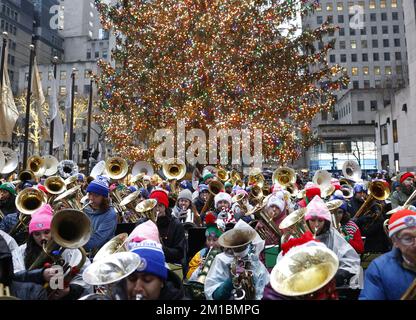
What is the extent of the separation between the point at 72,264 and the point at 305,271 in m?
2.36

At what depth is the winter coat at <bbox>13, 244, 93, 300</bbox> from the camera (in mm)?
3416

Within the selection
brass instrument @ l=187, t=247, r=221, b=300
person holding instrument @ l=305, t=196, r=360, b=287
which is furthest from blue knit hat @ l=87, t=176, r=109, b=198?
person holding instrument @ l=305, t=196, r=360, b=287

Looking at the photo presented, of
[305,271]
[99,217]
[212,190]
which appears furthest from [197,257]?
[212,190]

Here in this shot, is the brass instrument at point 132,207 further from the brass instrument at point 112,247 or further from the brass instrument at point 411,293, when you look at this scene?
the brass instrument at point 411,293

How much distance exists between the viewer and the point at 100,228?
5230 millimetres

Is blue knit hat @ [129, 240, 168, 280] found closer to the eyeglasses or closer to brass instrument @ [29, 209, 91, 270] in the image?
brass instrument @ [29, 209, 91, 270]

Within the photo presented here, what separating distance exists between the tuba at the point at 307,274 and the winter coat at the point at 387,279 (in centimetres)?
46

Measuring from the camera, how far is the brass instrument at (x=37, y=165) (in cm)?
1546

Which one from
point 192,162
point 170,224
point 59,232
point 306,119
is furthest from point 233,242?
point 306,119

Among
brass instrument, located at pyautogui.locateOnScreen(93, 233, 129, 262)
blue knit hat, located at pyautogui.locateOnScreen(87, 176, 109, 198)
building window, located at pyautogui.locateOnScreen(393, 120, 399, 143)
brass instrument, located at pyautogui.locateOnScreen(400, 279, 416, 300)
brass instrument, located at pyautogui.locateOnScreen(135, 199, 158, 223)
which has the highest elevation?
building window, located at pyautogui.locateOnScreen(393, 120, 399, 143)

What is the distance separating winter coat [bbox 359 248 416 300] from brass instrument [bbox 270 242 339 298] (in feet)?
1.95

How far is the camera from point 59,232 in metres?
3.54

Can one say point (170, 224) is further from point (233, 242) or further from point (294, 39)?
point (294, 39)

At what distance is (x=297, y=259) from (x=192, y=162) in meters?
16.3
